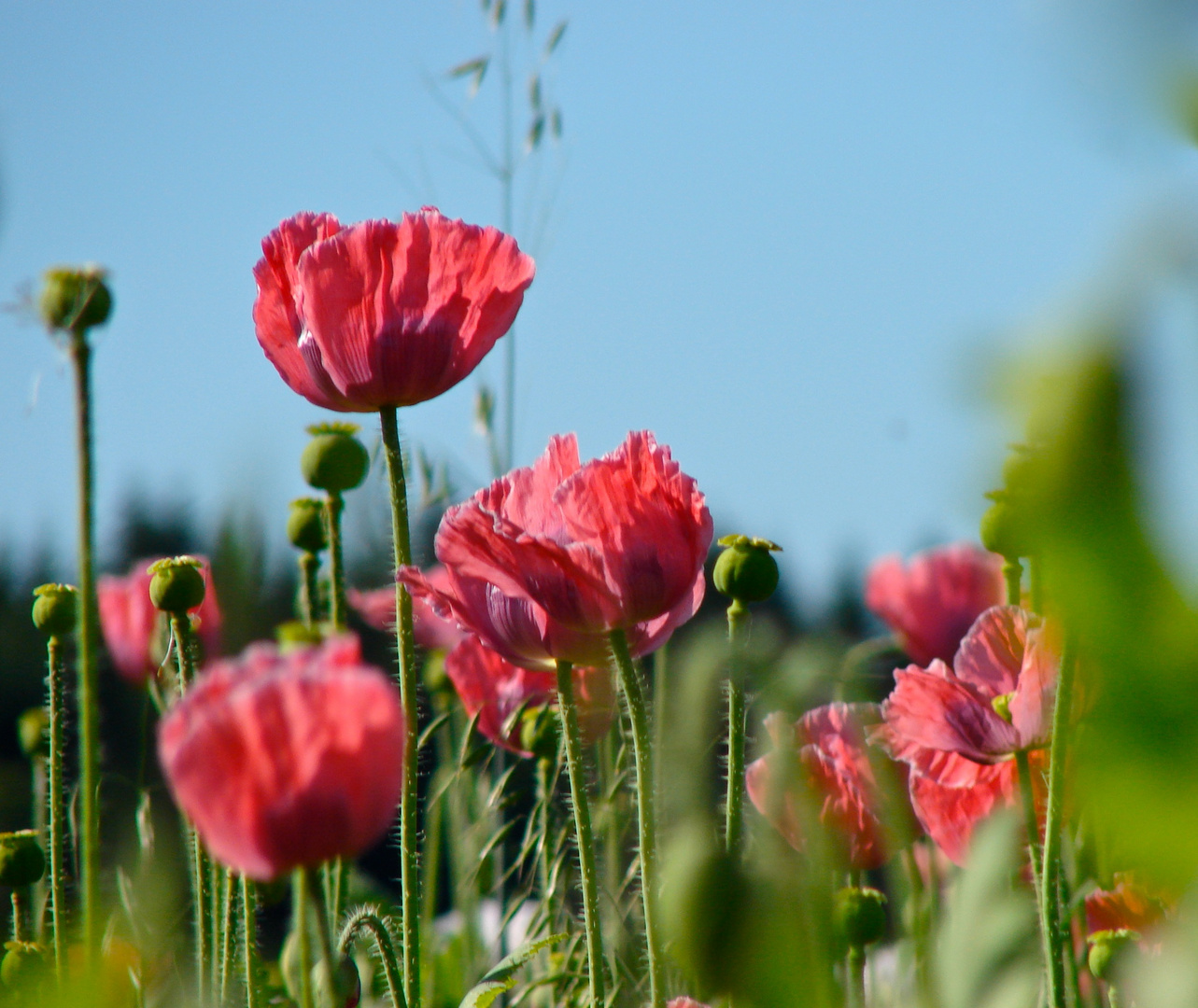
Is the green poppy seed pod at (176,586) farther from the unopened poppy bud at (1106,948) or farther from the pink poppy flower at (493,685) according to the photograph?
the unopened poppy bud at (1106,948)

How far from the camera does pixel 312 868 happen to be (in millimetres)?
360

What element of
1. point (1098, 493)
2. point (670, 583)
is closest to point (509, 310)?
point (670, 583)

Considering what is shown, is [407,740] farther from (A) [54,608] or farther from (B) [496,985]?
(A) [54,608]

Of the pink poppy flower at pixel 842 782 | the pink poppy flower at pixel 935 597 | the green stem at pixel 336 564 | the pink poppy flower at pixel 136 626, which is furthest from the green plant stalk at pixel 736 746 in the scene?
the pink poppy flower at pixel 935 597

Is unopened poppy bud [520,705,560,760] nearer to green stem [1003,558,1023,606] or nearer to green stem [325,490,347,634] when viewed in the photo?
green stem [325,490,347,634]

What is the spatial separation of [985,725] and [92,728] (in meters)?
0.55

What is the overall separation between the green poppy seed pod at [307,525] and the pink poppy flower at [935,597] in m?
0.88

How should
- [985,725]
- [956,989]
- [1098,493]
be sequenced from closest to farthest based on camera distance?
[1098,493] → [956,989] → [985,725]

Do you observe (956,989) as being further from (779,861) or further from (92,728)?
(92,728)

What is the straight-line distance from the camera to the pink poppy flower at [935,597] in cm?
170

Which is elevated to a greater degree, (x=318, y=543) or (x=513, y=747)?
(x=318, y=543)

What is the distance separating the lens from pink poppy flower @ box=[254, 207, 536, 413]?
69 centimetres

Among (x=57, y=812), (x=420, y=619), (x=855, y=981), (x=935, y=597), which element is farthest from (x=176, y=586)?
(x=935, y=597)

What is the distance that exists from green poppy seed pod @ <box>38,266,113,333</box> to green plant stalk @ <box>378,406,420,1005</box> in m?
0.24
